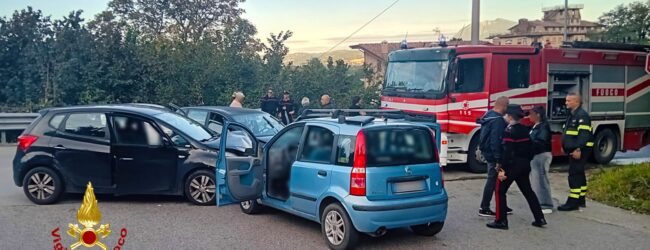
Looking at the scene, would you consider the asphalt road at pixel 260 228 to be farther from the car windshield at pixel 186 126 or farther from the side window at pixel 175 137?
the car windshield at pixel 186 126

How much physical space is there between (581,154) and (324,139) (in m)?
4.14

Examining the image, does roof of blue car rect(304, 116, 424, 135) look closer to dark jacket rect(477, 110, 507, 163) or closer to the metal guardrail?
dark jacket rect(477, 110, 507, 163)

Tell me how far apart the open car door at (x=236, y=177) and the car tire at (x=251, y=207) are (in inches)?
22.2

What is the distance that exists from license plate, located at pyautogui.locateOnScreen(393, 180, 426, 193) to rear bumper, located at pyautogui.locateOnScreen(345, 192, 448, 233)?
10 cm

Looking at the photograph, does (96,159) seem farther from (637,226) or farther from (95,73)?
(95,73)

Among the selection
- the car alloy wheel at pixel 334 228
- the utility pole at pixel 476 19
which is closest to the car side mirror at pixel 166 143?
the car alloy wheel at pixel 334 228

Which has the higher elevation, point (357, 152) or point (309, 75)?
point (309, 75)

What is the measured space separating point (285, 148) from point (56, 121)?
381 cm

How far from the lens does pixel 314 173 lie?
6.55m

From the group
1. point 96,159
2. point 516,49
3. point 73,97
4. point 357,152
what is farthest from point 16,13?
point 357,152

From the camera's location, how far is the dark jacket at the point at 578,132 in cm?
837

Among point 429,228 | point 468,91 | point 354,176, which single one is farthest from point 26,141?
point 468,91

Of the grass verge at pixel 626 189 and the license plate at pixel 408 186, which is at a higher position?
the license plate at pixel 408 186

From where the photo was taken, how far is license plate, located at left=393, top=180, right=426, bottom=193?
20.3 ft
